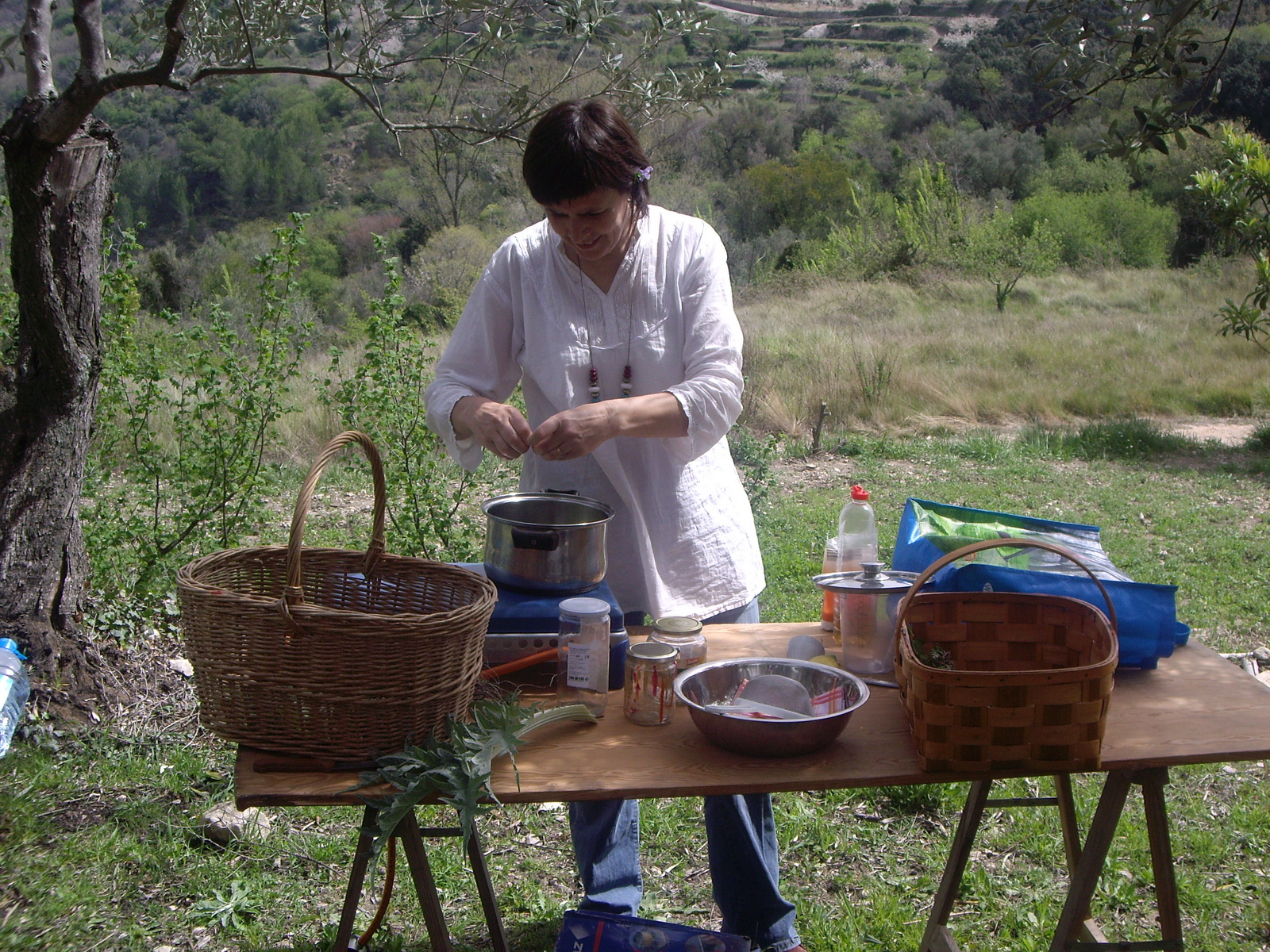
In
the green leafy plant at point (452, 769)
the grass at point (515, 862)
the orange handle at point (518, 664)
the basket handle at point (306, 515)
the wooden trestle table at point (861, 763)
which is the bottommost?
the grass at point (515, 862)

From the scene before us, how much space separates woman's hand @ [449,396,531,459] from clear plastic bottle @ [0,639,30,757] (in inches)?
73.7

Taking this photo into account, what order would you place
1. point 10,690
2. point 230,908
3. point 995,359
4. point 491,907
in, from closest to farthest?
point 491,907
point 230,908
point 10,690
point 995,359

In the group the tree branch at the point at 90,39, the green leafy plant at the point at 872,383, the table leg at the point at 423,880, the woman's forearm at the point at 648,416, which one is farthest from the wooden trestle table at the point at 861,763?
the green leafy plant at the point at 872,383

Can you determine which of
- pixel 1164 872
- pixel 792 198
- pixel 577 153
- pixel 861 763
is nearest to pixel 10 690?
pixel 577 153

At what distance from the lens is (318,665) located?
1.47 meters

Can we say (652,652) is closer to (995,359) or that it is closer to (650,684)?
(650,684)

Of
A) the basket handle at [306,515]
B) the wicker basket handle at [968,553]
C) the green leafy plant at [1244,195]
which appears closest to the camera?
the basket handle at [306,515]

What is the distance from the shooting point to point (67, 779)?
309 cm

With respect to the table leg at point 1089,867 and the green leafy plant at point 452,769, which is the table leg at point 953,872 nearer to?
the table leg at point 1089,867

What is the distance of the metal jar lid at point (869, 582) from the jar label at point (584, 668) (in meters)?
0.47

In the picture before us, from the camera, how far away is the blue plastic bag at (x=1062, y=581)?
1.90m

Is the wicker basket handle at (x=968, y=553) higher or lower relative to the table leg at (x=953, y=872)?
higher

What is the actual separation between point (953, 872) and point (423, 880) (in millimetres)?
1322

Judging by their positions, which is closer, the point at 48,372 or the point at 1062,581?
the point at 1062,581
